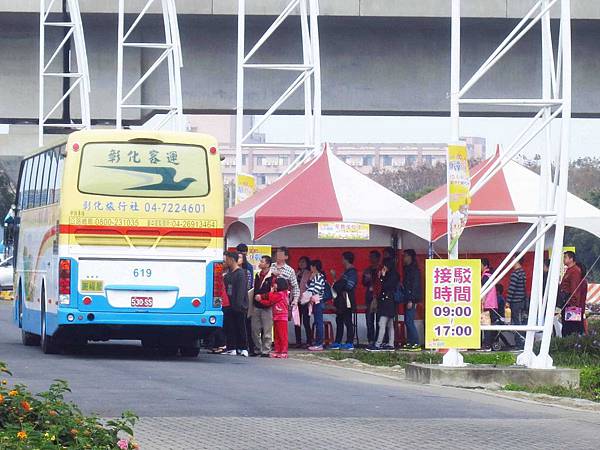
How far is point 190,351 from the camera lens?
24.8m

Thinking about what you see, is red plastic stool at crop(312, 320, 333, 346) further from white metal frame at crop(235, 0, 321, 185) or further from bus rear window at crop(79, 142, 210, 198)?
bus rear window at crop(79, 142, 210, 198)

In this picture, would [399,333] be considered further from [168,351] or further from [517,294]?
[168,351]

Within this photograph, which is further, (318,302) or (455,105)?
(318,302)

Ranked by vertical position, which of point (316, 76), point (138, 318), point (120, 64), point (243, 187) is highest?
point (120, 64)

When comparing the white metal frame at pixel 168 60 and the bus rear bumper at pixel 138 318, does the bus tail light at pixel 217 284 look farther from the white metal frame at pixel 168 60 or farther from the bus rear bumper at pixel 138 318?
the white metal frame at pixel 168 60

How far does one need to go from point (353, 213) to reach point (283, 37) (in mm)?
10655

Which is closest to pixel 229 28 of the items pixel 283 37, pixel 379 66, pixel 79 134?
pixel 283 37

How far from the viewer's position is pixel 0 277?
56969mm

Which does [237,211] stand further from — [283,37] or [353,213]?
[283,37]

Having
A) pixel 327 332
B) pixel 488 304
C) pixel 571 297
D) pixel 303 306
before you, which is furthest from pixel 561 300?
pixel 303 306

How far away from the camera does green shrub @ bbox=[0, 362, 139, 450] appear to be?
9.79m

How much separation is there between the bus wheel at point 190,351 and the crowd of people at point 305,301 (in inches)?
42.1

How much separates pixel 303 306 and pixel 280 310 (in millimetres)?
2653

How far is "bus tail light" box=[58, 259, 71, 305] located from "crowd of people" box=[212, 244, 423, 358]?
147 inches
